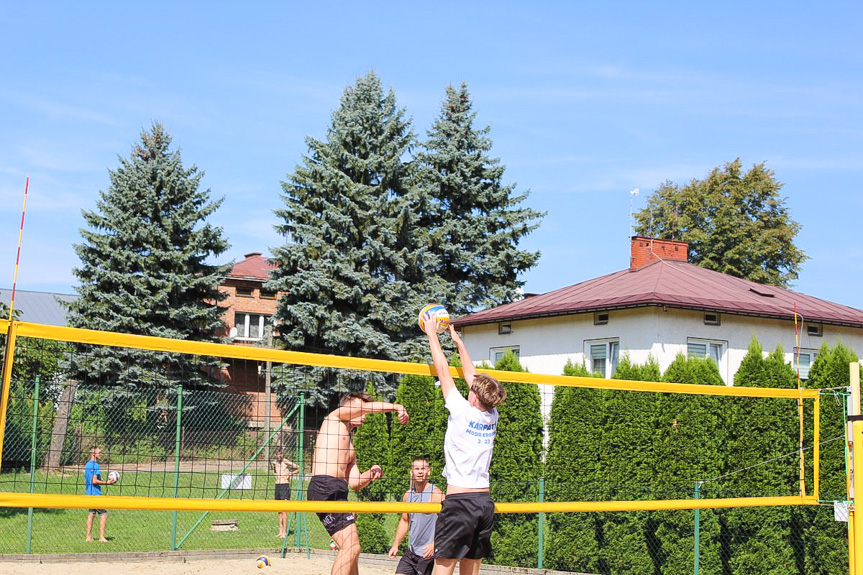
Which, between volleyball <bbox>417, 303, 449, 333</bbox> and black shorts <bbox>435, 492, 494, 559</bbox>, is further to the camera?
volleyball <bbox>417, 303, 449, 333</bbox>

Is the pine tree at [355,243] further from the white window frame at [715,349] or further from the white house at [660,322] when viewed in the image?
the white window frame at [715,349]

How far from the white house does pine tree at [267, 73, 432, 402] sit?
501 cm

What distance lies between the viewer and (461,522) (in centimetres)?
618

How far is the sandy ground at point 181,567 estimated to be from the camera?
41.7ft

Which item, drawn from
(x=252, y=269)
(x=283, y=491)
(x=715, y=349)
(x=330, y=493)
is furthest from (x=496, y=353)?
(x=252, y=269)

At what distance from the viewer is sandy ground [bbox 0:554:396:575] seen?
1272 centimetres

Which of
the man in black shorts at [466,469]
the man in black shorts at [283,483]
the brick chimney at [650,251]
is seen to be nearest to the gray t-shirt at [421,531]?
the man in black shorts at [466,469]

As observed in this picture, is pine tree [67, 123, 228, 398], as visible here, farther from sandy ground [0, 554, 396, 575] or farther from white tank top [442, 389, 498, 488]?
white tank top [442, 389, 498, 488]

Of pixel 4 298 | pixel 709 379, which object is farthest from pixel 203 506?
pixel 4 298

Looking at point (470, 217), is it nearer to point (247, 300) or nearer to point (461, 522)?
point (247, 300)

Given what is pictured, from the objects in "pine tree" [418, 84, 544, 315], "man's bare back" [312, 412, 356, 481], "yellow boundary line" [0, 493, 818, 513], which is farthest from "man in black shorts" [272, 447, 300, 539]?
"pine tree" [418, 84, 544, 315]

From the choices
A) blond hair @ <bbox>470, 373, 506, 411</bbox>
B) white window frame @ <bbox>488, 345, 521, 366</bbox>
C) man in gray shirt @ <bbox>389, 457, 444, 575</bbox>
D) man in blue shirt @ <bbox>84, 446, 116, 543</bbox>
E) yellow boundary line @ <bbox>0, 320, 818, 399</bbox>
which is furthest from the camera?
white window frame @ <bbox>488, 345, 521, 366</bbox>

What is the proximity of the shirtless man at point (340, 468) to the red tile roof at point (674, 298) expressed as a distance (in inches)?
541

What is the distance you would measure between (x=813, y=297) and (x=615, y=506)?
812 inches
